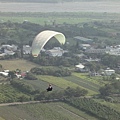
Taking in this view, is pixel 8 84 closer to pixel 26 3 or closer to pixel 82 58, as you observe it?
pixel 82 58

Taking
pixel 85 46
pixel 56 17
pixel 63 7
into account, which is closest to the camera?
pixel 85 46

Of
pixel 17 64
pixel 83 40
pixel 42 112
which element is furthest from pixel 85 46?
pixel 42 112

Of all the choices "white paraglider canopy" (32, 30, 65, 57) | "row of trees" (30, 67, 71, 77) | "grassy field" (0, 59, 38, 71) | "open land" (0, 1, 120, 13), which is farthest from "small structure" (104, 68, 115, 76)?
"open land" (0, 1, 120, 13)

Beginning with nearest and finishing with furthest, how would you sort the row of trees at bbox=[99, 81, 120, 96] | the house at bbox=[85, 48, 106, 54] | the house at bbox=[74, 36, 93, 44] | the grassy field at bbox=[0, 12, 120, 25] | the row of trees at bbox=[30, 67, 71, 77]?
the row of trees at bbox=[99, 81, 120, 96], the row of trees at bbox=[30, 67, 71, 77], the house at bbox=[85, 48, 106, 54], the house at bbox=[74, 36, 93, 44], the grassy field at bbox=[0, 12, 120, 25]

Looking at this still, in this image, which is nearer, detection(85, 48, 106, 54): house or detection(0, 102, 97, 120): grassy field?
A: detection(0, 102, 97, 120): grassy field

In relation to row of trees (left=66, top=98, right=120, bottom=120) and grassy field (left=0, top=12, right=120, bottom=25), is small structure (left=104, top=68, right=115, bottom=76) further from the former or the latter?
grassy field (left=0, top=12, right=120, bottom=25)

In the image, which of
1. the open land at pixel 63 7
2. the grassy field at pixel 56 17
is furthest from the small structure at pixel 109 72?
the open land at pixel 63 7

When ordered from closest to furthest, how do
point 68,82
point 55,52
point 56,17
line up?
1. point 68,82
2. point 55,52
3. point 56,17

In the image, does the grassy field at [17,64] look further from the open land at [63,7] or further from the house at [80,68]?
the open land at [63,7]

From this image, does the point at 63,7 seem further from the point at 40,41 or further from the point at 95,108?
the point at 95,108
